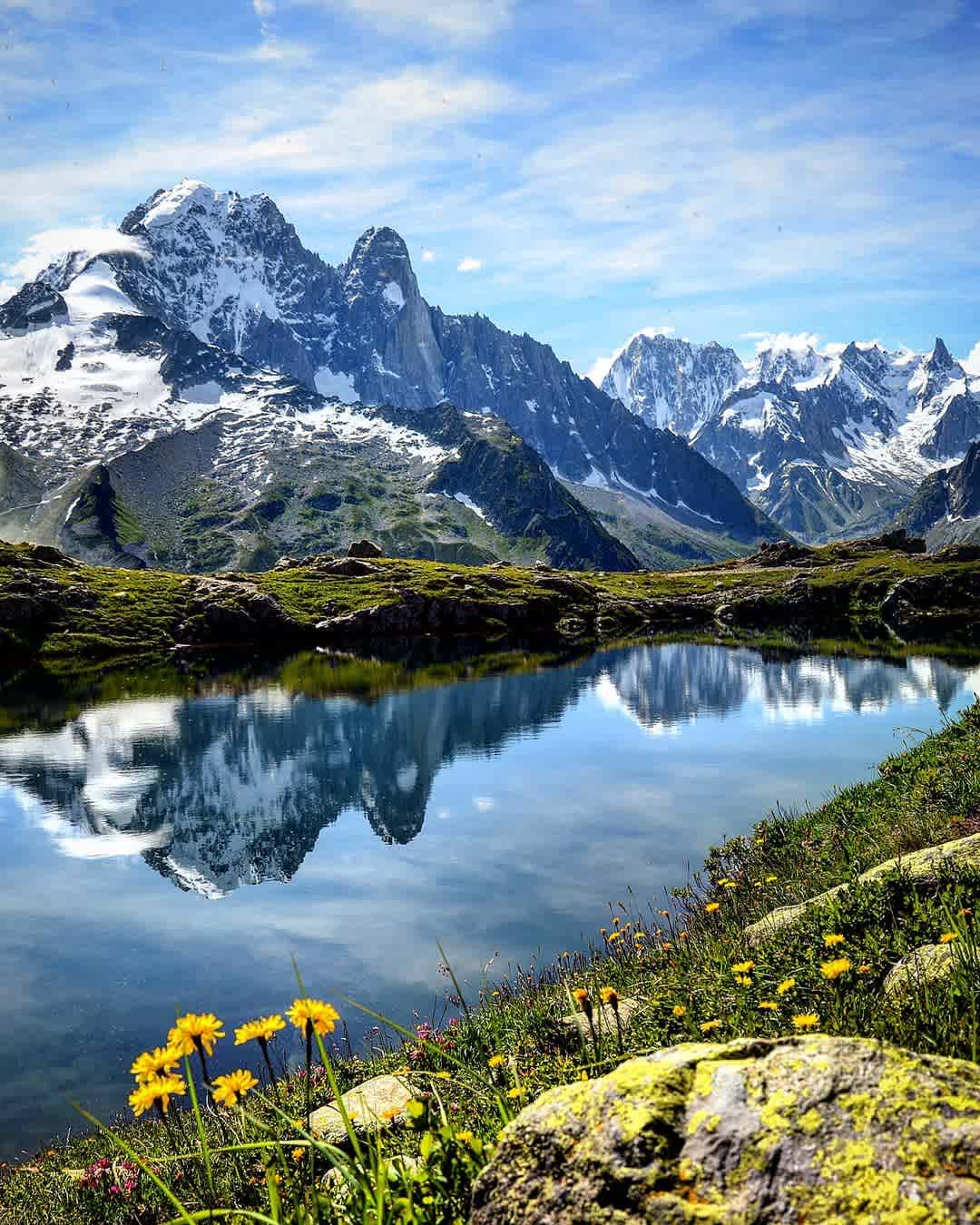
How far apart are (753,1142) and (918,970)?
17.4 ft

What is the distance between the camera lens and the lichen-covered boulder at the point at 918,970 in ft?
25.2

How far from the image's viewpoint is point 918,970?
8047 mm

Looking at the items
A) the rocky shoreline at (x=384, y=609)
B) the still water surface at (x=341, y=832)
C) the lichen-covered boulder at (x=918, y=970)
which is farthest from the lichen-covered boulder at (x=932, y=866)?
the rocky shoreline at (x=384, y=609)

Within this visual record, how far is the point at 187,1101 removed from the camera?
1742cm

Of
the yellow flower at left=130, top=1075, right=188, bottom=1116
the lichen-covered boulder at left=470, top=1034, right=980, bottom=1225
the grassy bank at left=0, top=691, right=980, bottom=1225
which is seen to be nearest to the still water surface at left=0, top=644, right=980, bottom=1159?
the grassy bank at left=0, top=691, right=980, bottom=1225

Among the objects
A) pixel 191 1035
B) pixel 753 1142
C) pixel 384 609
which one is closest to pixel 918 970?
pixel 753 1142

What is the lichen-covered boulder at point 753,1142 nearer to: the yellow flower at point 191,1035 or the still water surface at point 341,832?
the yellow flower at point 191,1035

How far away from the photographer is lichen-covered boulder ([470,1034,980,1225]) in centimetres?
333

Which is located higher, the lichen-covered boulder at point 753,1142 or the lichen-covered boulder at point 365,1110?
the lichen-covered boulder at point 753,1142

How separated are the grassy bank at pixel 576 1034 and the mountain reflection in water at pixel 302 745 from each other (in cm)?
2429

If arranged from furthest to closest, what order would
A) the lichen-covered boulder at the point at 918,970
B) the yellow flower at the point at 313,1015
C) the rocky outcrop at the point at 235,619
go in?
the rocky outcrop at the point at 235,619 → the lichen-covered boulder at the point at 918,970 → the yellow flower at the point at 313,1015

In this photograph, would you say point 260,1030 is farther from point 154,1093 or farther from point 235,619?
point 235,619

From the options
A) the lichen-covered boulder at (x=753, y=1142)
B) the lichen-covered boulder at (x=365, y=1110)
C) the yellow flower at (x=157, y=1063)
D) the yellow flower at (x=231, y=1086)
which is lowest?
the lichen-covered boulder at (x=365, y=1110)

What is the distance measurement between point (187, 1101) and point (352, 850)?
24.7 meters
